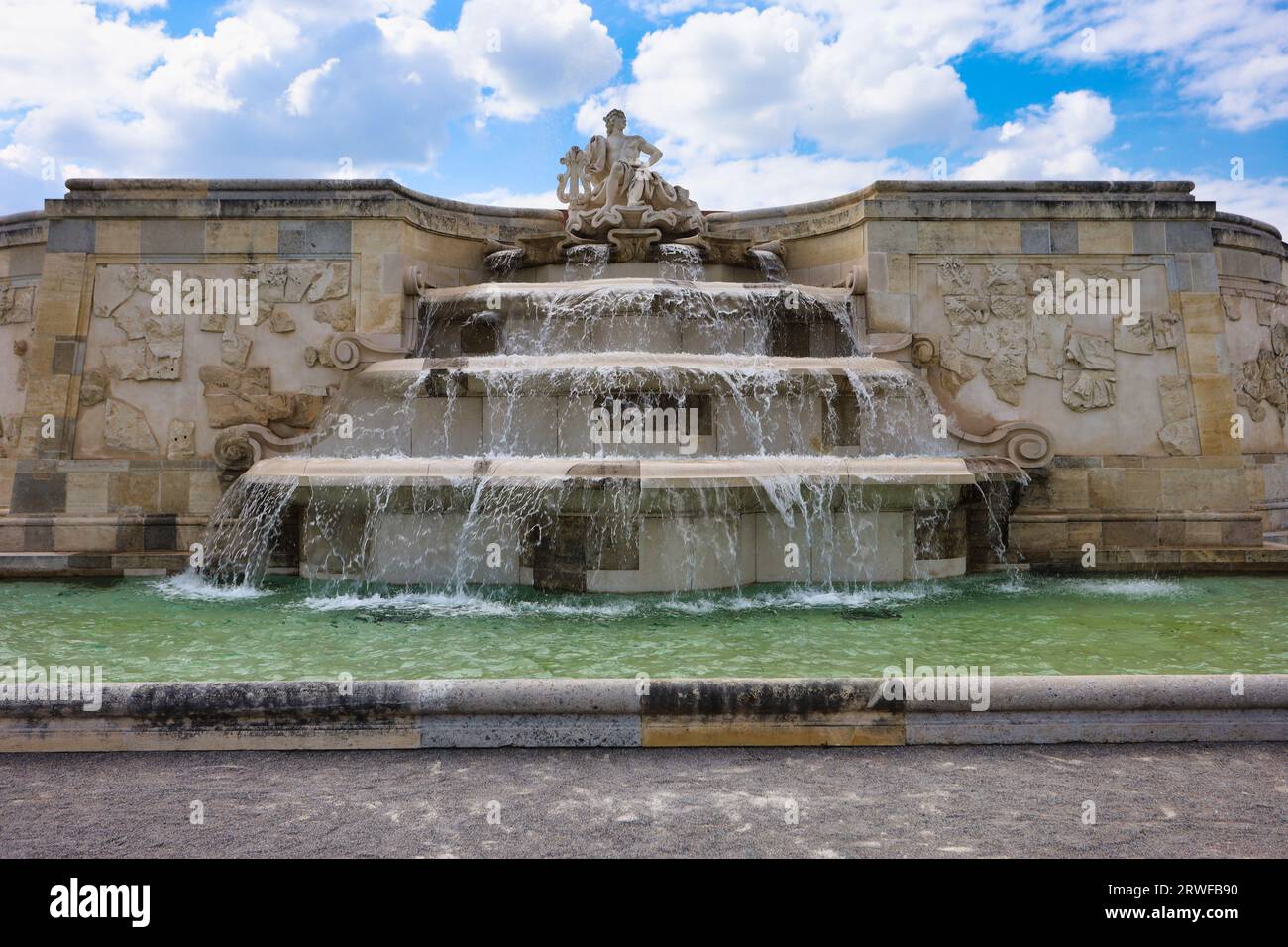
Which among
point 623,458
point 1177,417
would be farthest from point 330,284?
point 1177,417

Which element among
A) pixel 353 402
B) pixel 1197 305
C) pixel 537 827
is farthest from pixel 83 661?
pixel 1197 305

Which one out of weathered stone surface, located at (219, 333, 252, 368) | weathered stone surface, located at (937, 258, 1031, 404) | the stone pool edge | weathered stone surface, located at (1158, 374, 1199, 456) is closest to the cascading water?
weathered stone surface, located at (937, 258, 1031, 404)

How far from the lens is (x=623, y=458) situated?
26.2 feet

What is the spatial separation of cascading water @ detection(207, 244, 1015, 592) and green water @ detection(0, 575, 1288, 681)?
1.23ft

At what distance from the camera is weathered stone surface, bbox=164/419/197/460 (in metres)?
10.6

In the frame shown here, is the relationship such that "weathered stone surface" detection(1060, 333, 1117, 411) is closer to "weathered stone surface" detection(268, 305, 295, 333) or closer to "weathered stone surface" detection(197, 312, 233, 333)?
"weathered stone surface" detection(268, 305, 295, 333)

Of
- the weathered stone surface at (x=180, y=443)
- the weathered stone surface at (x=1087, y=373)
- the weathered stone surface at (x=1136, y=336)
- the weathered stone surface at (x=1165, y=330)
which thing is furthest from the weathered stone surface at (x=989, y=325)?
the weathered stone surface at (x=180, y=443)

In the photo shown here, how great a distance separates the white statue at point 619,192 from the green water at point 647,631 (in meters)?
6.16

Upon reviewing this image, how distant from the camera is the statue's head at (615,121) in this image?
12.7 m

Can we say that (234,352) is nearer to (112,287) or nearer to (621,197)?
(112,287)

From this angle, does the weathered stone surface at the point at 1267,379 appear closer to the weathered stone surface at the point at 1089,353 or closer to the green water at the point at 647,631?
the weathered stone surface at the point at 1089,353
